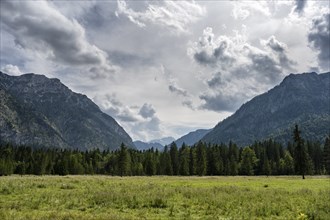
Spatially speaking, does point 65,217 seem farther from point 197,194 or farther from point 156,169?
point 156,169

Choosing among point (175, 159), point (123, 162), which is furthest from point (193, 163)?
point (123, 162)

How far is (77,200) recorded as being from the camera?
26359 mm

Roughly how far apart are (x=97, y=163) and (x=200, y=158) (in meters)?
64.0

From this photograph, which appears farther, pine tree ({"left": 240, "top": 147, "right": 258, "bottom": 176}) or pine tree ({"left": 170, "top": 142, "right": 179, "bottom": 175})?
pine tree ({"left": 170, "top": 142, "right": 179, "bottom": 175})

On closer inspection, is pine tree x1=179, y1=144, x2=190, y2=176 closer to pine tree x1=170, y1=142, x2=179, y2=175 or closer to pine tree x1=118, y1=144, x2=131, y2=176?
pine tree x1=170, y1=142, x2=179, y2=175

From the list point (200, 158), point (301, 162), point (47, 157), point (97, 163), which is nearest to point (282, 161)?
point (200, 158)

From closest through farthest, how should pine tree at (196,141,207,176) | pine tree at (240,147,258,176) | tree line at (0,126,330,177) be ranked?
pine tree at (196,141,207,176), pine tree at (240,147,258,176), tree line at (0,126,330,177)

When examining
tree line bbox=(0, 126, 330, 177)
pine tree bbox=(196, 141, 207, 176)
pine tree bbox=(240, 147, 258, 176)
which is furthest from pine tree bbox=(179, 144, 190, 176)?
pine tree bbox=(240, 147, 258, 176)

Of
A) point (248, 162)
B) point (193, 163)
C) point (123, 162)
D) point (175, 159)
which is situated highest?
point (175, 159)

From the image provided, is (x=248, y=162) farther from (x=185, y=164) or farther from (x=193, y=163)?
(x=185, y=164)

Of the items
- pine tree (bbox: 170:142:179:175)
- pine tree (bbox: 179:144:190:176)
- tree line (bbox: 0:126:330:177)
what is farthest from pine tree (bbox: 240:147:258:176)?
pine tree (bbox: 170:142:179:175)

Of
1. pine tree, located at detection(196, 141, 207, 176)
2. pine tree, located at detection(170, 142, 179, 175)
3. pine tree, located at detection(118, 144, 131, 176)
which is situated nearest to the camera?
pine tree, located at detection(196, 141, 207, 176)

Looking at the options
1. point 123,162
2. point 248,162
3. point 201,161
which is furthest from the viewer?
point 248,162

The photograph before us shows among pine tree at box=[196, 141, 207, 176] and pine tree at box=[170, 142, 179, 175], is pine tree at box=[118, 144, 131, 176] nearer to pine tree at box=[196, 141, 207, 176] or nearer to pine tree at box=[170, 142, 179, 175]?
pine tree at box=[170, 142, 179, 175]
